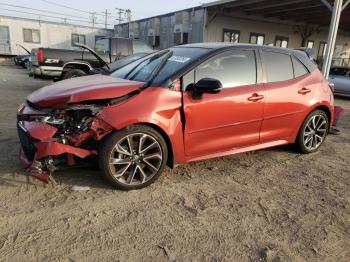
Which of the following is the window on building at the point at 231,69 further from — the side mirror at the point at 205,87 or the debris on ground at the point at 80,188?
the debris on ground at the point at 80,188

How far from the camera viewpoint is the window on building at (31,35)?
31.9 meters

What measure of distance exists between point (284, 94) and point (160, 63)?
69.1 inches

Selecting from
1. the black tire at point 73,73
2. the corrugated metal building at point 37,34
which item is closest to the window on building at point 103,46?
the black tire at point 73,73

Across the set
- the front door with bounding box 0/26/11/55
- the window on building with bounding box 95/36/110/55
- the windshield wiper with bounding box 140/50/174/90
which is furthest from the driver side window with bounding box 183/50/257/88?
the front door with bounding box 0/26/11/55

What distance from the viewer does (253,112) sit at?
166 inches

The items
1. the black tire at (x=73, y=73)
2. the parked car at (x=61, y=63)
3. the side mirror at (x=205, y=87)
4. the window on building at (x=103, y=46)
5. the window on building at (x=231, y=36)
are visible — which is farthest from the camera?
the window on building at (x=231, y=36)

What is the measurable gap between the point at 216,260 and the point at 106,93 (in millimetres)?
1970

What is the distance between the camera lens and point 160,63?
415cm

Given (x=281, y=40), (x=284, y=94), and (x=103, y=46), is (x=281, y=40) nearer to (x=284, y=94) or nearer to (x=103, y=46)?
(x=103, y=46)

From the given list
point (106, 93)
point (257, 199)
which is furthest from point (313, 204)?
point (106, 93)

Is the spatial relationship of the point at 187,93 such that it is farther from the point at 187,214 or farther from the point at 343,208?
the point at 343,208

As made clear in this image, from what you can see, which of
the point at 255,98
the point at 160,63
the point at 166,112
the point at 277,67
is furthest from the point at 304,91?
the point at 166,112

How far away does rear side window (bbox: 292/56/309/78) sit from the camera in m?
4.75

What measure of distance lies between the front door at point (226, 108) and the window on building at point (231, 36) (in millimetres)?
18188
